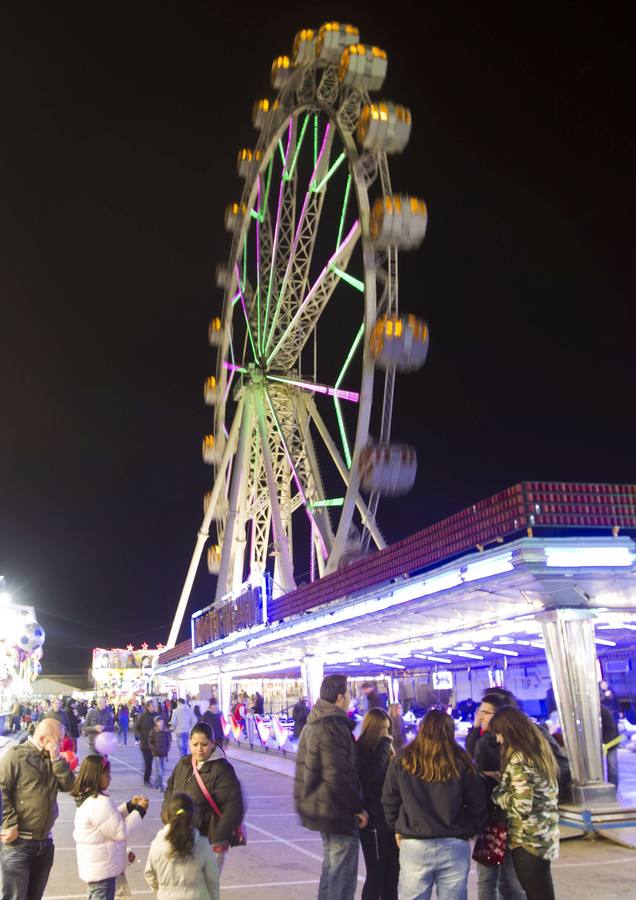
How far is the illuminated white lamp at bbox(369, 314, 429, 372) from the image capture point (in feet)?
71.9

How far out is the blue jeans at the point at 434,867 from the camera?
4.38m

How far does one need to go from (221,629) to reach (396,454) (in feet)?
52.6

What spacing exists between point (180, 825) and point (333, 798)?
1166 millimetres

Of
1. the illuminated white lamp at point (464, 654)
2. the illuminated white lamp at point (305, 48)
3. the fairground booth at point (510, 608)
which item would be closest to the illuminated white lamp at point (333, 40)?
the illuminated white lamp at point (305, 48)

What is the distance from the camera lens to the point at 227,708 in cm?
3375

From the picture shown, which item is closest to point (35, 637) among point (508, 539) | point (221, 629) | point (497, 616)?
point (221, 629)

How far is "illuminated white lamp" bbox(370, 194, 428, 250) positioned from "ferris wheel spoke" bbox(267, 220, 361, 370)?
1813 millimetres

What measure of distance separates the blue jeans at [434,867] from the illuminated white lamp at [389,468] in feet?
57.3

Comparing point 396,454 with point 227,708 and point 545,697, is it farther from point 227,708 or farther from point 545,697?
point 227,708

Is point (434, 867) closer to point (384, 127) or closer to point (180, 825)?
point (180, 825)

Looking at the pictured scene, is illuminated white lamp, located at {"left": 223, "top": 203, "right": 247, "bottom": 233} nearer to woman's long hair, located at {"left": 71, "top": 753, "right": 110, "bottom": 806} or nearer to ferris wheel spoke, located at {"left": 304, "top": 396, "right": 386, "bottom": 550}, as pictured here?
ferris wheel spoke, located at {"left": 304, "top": 396, "right": 386, "bottom": 550}

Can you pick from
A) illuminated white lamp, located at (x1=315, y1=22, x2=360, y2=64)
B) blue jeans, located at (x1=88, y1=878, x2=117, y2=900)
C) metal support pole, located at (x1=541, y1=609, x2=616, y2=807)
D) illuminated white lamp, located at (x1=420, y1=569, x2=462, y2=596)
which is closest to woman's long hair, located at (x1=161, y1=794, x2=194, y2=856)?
blue jeans, located at (x1=88, y1=878, x2=117, y2=900)

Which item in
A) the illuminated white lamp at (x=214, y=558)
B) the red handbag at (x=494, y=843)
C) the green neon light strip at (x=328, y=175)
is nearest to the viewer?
the red handbag at (x=494, y=843)

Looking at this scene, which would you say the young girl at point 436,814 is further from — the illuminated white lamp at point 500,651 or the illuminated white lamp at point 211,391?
the illuminated white lamp at point 211,391
